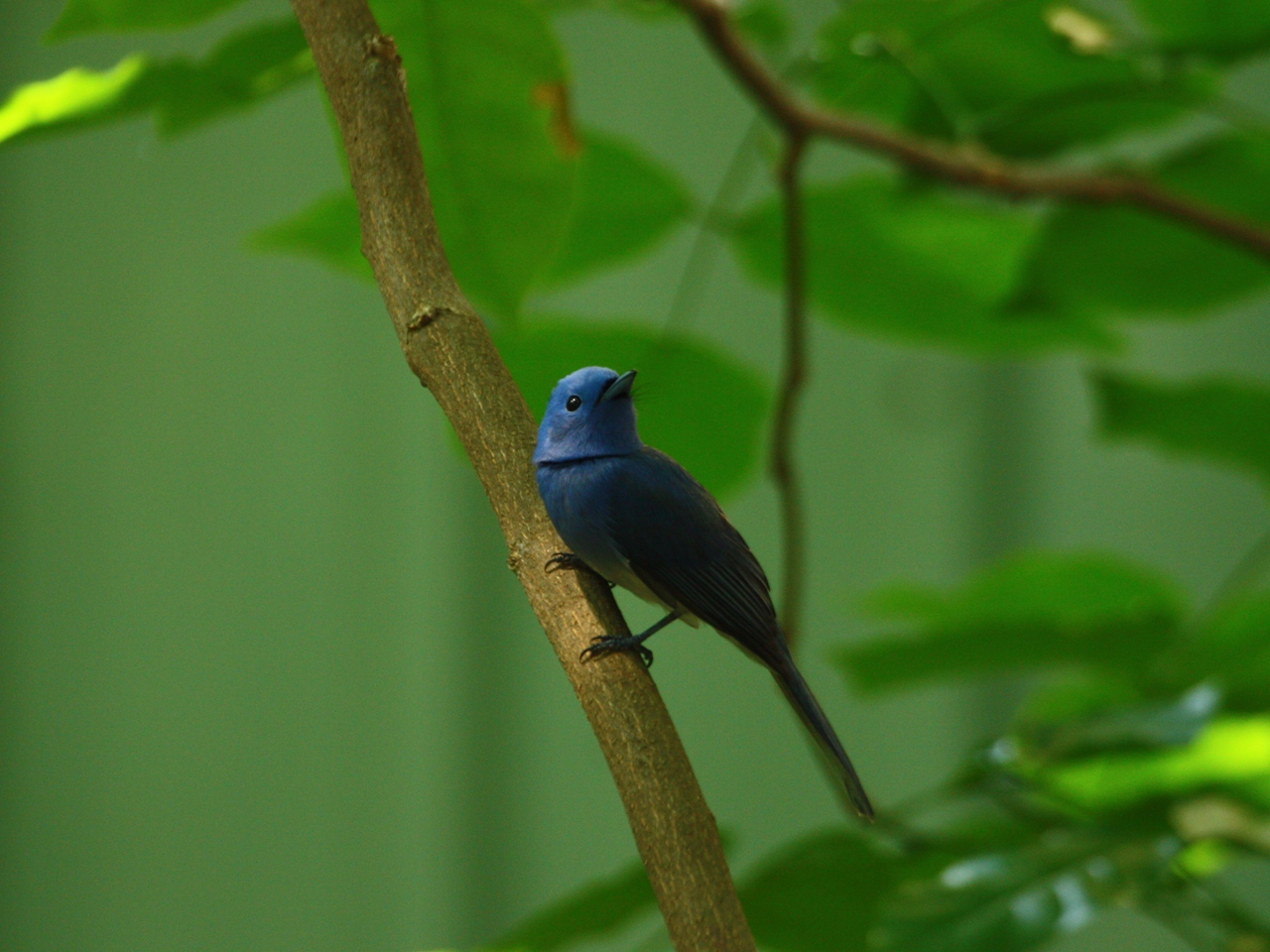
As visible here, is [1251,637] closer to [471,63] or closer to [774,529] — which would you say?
[471,63]

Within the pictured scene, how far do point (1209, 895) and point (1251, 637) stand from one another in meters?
0.15

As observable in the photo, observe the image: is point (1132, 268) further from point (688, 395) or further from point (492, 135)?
point (492, 135)

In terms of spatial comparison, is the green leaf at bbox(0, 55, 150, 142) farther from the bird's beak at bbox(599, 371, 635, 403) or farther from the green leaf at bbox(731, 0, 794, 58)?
the green leaf at bbox(731, 0, 794, 58)

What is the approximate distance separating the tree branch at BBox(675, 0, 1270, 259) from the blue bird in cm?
26

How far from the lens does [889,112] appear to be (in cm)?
80

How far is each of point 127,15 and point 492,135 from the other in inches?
5.6

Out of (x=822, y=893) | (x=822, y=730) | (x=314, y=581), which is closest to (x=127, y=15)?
(x=822, y=730)

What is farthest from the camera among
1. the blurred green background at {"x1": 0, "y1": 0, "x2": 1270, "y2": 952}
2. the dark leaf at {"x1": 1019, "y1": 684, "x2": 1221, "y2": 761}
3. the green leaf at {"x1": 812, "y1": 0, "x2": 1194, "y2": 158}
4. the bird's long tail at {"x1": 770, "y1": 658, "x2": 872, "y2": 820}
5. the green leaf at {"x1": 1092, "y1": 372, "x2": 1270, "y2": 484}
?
the blurred green background at {"x1": 0, "y1": 0, "x2": 1270, "y2": 952}

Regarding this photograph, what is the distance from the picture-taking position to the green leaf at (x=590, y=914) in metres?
0.58

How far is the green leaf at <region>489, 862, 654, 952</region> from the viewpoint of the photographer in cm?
58

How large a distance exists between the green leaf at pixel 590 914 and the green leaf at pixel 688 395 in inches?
8.5

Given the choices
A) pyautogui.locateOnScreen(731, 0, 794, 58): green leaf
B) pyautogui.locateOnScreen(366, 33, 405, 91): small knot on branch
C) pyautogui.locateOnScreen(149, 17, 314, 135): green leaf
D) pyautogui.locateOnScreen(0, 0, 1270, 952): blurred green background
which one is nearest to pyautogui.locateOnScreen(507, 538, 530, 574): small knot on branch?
pyautogui.locateOnScreen(366, 33, 405, 91): small knot on branch

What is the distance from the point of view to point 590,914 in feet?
1.90

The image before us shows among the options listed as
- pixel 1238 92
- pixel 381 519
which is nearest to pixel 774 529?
pixel 381 519
